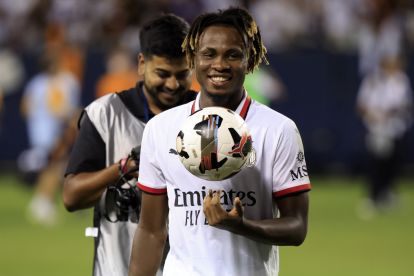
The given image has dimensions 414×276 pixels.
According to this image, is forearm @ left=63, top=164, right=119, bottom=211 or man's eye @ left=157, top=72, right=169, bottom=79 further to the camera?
man's eye @ left=157, top=72, right=169, bottom=79

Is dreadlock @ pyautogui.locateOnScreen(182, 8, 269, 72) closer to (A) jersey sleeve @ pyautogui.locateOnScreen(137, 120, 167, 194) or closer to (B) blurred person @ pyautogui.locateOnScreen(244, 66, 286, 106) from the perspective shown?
(A) jersey sleeve @ pyautogui.locateOnScreen(137, 120, 167, 194)

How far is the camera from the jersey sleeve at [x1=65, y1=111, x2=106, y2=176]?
5.81 metres

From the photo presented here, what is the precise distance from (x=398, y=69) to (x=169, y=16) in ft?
41.5

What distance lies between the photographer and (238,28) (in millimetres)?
4672

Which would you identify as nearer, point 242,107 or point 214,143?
point 214,143

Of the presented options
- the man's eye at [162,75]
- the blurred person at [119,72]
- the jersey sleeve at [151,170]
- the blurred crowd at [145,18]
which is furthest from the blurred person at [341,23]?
the jersey sleeve at [151,170]

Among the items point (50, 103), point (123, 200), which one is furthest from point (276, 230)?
point (50, 103)

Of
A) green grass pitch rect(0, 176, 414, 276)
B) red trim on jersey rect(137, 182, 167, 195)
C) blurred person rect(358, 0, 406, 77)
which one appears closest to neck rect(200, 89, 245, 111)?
red trim on jersey rect(137, 182, 167, 195)

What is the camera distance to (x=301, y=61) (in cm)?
2153

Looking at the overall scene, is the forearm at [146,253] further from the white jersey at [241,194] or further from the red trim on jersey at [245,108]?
the red trim on jersey at [245,108]

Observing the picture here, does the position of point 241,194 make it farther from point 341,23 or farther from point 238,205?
point 341,23

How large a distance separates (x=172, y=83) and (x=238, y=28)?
3.78ft

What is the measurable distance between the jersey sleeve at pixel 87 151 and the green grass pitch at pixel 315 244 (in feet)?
17.3

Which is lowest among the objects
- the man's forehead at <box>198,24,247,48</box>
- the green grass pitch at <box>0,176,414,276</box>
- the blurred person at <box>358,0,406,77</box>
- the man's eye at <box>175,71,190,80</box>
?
the man's forehead at <box>198,24,247,48</box>
